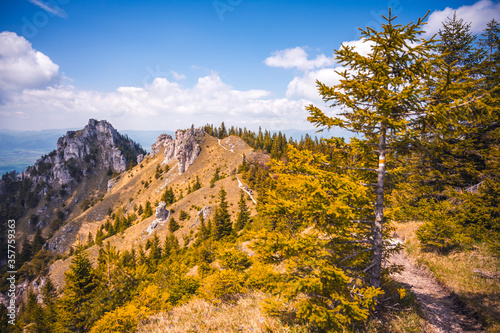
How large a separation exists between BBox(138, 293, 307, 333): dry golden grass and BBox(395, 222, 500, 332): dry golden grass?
8.66 meters

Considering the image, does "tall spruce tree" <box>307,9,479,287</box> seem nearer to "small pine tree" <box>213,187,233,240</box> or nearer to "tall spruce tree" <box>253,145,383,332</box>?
"tall spruce tree" <box>253,145,383,332</box>

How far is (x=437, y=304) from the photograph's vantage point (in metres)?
10.1

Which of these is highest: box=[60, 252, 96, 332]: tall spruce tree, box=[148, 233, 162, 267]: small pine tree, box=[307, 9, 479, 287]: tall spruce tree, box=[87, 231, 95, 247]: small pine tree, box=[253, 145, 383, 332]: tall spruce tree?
box=[307, 9, 479, 287]: tall spruce tree

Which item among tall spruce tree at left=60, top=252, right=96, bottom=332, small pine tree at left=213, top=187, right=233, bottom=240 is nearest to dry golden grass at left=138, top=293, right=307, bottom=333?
tall spruce tree at left=60, top=252, right=96, bottom=332

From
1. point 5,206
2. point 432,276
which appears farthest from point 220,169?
point 5,206

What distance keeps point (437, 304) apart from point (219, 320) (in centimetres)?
1092

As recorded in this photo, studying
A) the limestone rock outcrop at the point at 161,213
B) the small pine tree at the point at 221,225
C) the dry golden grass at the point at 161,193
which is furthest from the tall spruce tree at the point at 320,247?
the limestone rock outcrop at the point at 161,213

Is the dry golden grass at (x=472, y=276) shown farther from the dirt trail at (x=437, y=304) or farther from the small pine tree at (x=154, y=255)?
the small pine tree at (x=154, y=255)

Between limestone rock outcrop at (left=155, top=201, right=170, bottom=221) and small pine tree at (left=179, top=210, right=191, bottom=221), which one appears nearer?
small pine tree at (left=179, top=210, right=191, bottom=221)

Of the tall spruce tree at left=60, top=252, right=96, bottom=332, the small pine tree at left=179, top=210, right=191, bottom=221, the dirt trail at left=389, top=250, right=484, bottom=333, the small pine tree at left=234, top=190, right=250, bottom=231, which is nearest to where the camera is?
the dirt trail at left=389, top=250, right=484, bottom=333

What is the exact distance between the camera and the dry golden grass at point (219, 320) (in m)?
6.96

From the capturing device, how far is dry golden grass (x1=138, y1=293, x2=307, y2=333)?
696 centimetres

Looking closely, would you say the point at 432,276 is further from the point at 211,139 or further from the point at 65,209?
the point at 65,209

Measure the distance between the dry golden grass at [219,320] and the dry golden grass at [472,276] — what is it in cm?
866
